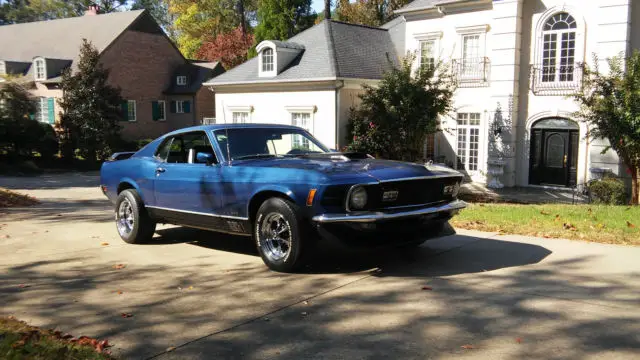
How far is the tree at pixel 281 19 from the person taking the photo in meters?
37.0

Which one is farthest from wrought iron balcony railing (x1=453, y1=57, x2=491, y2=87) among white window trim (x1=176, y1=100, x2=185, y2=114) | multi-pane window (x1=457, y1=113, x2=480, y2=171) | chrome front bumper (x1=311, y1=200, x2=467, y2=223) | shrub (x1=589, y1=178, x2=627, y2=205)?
white window trim (x1=176, y1=100, x2=185, y2=114)

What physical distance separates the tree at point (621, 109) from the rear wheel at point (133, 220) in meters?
12.8

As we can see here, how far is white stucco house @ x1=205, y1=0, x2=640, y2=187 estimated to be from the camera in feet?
65.3

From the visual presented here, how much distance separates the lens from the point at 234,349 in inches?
169

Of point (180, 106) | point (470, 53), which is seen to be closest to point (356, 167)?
point (470, 53)

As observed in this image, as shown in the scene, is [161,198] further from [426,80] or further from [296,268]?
[426,80]

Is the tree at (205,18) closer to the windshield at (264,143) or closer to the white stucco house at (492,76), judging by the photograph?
the white stucco house at (492,76)

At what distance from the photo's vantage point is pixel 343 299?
5438 millimetres

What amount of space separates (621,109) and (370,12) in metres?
27.7

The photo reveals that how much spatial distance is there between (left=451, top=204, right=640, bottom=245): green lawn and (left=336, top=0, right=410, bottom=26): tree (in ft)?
105

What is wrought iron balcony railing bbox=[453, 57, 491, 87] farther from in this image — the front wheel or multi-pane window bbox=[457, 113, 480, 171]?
the front wheel

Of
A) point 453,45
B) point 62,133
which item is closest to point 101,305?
point 453,45

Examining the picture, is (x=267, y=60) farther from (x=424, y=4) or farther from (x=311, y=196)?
(x=311, y=196)

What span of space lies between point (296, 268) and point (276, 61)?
19958 millimetres
